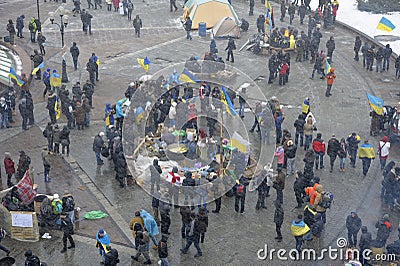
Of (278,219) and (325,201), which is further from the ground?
(325,201)

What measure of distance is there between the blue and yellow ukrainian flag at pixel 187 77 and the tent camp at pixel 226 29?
9654mm

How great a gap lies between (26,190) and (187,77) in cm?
Result: 1127

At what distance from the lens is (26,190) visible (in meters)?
20.3

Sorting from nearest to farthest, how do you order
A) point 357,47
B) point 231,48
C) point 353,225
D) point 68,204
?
1. point 353,225
2. point 68,204
3. point 231,48
4. point 357,47

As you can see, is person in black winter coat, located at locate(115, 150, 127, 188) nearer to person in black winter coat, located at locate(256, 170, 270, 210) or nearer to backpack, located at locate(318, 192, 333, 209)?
person in black winter coat, located at locate(256, 170, 270, 210)

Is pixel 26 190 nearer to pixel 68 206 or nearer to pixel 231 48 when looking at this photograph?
pixel 68 206

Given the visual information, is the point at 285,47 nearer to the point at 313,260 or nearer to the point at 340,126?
the point at 340,126

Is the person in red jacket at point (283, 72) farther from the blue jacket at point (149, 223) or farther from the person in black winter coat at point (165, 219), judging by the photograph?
the blue jacket at point (149, 223)

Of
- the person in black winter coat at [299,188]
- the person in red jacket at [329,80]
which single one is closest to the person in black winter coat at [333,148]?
the person in black winter coat at [299,188]

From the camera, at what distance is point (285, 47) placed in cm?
3656

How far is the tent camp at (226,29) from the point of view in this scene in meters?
39.3

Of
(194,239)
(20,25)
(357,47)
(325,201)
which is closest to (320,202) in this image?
(325,201)

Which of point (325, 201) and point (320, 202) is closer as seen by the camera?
point (325, 201)

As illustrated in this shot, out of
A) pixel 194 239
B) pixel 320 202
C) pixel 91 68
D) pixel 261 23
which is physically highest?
pixel 261 23
